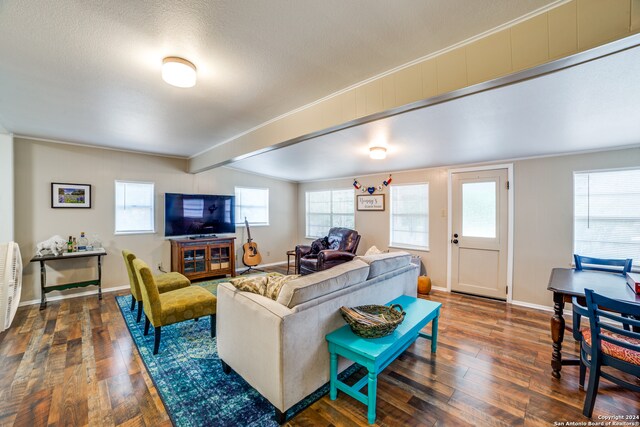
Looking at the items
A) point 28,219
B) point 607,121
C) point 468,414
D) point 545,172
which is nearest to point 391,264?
point 468,414

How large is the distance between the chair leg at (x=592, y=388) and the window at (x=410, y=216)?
10.4 ft

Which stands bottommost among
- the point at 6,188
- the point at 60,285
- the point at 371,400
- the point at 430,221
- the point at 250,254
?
the point at 371,400

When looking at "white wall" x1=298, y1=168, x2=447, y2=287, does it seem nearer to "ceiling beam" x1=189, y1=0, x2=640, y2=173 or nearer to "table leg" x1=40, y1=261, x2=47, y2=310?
A: "ceiling beam" x1=189, y1=0, x2=640, y2=173

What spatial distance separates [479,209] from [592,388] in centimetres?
294

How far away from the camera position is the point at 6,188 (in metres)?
3.54

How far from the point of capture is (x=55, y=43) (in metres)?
1.64

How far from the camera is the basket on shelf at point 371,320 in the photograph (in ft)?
5.97

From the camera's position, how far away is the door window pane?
4195mm

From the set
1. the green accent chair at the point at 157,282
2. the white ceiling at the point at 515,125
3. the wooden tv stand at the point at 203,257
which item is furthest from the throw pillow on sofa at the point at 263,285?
the wooden tv stand at the point at 203,257

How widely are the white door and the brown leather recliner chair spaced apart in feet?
5.95

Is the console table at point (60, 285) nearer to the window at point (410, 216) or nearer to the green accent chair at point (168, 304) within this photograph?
the green accent chair at point (168, 304)

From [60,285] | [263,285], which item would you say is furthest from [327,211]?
[60,285]

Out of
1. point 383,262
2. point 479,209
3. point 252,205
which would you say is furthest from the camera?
point 252,205

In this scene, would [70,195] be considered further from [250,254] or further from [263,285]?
[263,285]
